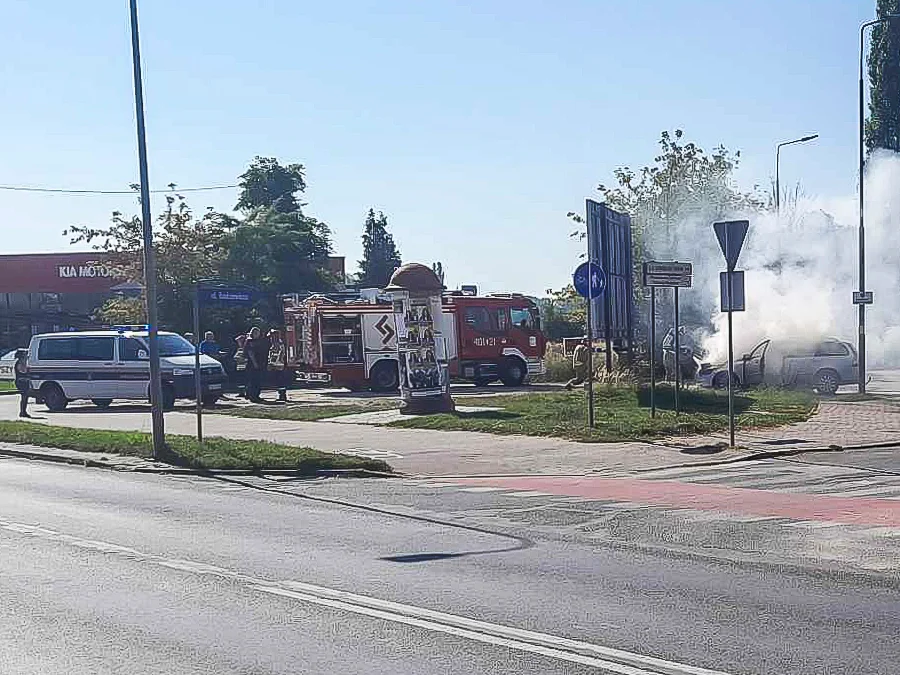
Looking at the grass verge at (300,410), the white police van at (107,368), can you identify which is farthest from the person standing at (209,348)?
the grass verge at (300,410)

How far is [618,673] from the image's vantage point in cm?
638

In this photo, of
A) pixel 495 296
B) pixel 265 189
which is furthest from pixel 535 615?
pixel 265 189

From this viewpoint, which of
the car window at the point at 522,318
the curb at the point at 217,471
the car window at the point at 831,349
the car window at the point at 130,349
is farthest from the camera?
the car window at the point at 522,318

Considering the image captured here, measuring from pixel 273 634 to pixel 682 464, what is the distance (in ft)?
32.3

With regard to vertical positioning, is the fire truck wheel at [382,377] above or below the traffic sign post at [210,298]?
below

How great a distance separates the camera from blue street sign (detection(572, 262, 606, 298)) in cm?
2052

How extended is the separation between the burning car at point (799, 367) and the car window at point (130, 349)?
14.5m

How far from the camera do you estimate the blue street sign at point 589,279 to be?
20516 millimetres

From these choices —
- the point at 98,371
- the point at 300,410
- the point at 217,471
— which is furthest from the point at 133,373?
the point at 217,471

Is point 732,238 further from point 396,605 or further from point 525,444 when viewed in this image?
point 396,605

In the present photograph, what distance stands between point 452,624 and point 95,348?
24.9m

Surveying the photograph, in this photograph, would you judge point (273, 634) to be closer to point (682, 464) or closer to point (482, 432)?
point (682, 464)

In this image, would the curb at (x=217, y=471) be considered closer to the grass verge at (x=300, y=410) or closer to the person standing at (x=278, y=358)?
the grass verge at (x=300, y=410)

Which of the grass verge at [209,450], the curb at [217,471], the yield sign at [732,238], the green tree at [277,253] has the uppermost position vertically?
the green tree at [277,253]
